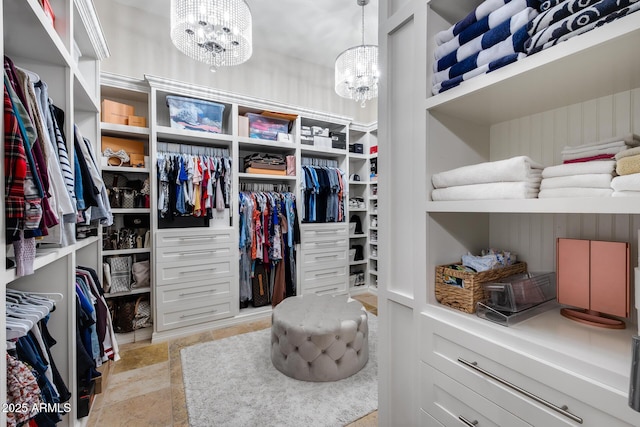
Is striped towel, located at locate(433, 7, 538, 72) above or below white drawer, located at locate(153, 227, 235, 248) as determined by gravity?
above

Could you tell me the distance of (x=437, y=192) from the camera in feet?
3.34

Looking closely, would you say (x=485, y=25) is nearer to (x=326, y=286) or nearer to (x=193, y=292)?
(x=193, y=292)

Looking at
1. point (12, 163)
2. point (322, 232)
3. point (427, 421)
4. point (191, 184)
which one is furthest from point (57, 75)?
point (322, 232)

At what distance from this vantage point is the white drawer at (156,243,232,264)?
8.55 ft

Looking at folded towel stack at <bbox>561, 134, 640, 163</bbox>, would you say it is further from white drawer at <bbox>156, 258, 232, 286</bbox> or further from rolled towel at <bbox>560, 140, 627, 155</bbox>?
white drawer at <bbox>156, 258, 232, 286</bbox>

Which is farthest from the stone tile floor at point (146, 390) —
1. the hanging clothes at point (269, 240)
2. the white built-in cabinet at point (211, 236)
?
the hanging clothes at point (269, 240)

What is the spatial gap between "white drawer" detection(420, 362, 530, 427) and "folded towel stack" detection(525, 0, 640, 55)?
3.27 ft

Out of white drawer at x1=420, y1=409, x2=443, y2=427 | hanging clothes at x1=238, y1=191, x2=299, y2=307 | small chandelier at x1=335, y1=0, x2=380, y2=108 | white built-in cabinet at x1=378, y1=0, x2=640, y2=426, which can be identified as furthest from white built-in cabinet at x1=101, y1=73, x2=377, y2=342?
white drawer at x1=420, y1=409, x2=443, y2=427

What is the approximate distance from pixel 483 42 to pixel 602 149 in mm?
456

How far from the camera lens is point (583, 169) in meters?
0.73

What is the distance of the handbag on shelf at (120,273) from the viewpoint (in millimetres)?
2541

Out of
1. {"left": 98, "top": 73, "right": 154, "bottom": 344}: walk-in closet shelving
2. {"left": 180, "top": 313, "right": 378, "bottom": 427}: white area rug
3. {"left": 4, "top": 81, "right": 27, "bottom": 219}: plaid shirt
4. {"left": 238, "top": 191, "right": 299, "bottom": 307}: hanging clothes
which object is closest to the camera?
{"left": 4, "top": 81, "right": 27, "bottom": 219}: plaid shirt

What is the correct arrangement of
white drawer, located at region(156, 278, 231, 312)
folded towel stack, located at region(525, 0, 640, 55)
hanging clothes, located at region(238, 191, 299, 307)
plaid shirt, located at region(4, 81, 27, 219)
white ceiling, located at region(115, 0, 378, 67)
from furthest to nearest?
hanging clothes, located at region(238, 191, 299, 307), white ceiling, located at region(115, 0, 378, 67), white drawer, located at region(156, 278, 231, 312), plaid shirt, located at region(4, 81, 27, 219), folded towel stack, located at region(525, 0, 640, 55)

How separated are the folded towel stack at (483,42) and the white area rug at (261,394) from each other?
1798mm
